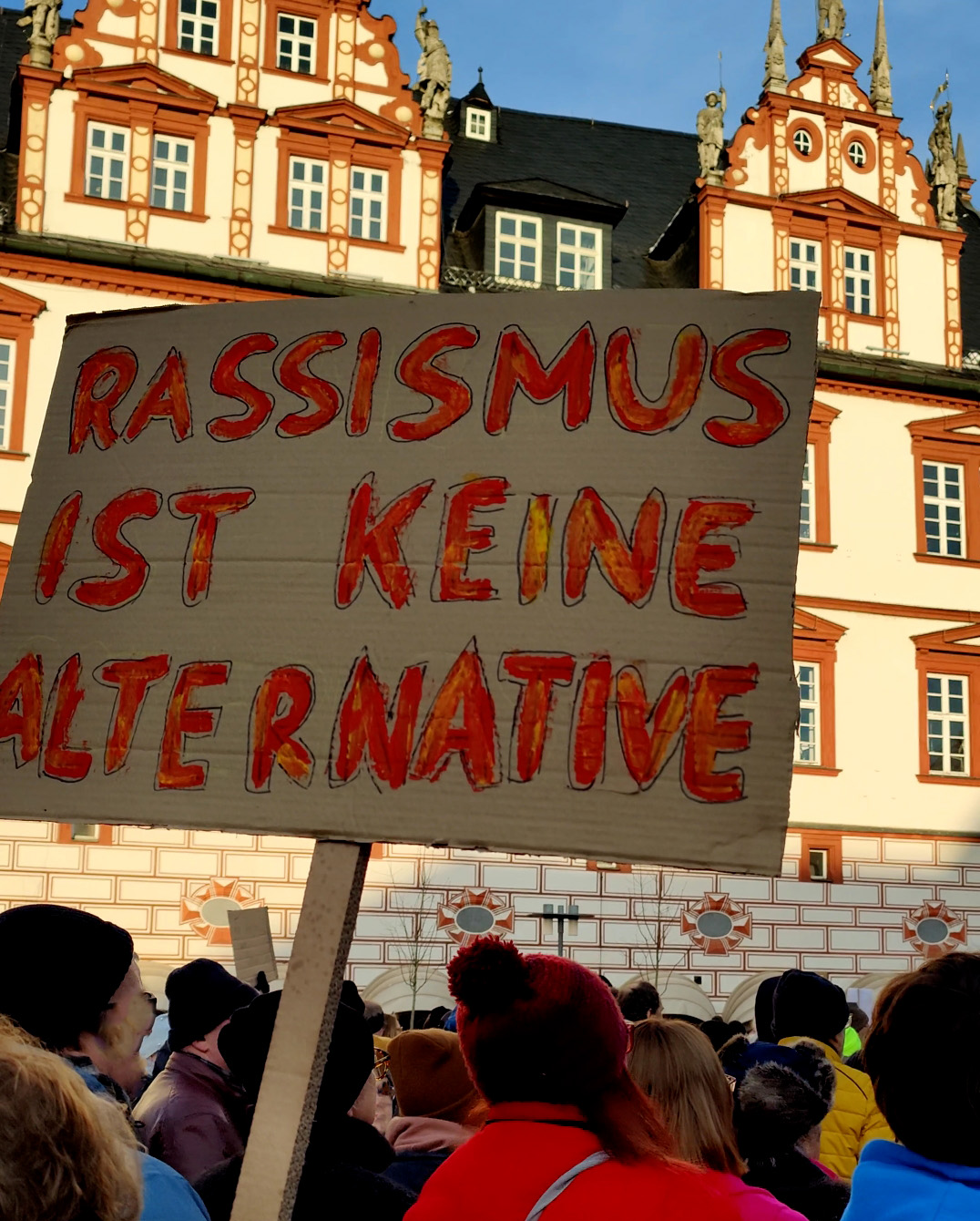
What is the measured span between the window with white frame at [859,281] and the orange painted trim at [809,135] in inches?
60.2

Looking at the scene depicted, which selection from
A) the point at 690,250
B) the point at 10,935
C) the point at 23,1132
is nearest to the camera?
the point at 23,1132

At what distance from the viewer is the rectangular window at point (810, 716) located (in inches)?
874

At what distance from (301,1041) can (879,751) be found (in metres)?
19.9

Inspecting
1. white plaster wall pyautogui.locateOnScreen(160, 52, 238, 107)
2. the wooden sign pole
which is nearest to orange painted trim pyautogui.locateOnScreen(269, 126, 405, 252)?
white plaster wall pyautogui.locateOnScreen(160, 52, 238, 107)

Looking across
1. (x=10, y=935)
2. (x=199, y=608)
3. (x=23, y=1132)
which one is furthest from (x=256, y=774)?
(x=23, y=1132)

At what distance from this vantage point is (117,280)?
19984mm

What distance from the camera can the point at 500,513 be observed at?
3.97 meters

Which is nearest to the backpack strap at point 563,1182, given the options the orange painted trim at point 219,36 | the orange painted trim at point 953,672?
the orange painted trim at point 219,36

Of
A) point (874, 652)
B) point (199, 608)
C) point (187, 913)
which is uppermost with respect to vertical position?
point (874, 652)

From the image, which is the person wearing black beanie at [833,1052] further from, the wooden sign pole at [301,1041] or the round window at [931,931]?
the round window at [931,931]

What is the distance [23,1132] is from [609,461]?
243 cm

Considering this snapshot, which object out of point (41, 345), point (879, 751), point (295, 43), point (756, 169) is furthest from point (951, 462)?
point (41, 345)

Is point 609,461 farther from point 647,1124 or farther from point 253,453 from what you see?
point 647,1124

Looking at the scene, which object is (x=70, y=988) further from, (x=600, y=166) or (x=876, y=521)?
(x=600, y=166)
